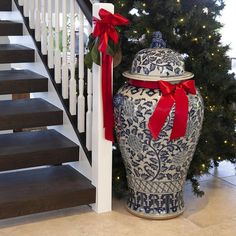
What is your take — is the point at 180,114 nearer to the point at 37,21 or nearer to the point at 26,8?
the point at 37,21

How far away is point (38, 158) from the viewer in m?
3.21

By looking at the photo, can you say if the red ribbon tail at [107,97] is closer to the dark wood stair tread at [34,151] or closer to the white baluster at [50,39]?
the dark wood stair tread at [34,151]

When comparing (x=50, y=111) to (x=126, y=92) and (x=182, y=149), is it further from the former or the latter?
(x=182, y=149)

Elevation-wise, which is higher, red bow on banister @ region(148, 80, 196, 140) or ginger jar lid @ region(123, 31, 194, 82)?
ginger jar lid @ region(123, 31, 194, 82)

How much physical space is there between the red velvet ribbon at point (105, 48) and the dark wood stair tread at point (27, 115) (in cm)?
56

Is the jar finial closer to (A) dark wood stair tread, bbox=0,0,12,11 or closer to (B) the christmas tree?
(B) the christmas tree

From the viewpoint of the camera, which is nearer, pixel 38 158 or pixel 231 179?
pixel 38 158

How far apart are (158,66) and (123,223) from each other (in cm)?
96

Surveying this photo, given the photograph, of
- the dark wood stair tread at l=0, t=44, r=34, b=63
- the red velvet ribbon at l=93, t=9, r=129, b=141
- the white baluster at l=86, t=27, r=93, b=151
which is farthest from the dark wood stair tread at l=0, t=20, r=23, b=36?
the red velvet ribbon at l=93, t=9, r=129, b=141

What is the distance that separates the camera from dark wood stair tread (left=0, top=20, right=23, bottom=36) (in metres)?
4.01

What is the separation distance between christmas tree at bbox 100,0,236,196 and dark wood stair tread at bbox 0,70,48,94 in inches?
24.7

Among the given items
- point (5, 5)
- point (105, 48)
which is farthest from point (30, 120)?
point (5, 5)

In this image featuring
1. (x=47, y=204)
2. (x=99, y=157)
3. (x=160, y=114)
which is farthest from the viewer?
(x=99, y=157)

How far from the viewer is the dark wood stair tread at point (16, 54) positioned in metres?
3.78
